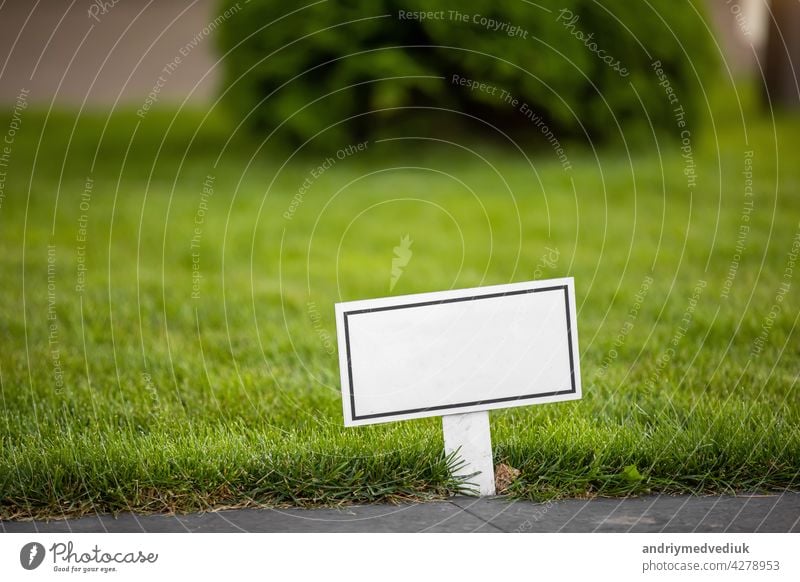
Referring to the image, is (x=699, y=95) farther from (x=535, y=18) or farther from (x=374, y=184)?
(x=374, y=184)

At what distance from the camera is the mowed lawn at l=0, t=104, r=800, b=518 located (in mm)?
2869

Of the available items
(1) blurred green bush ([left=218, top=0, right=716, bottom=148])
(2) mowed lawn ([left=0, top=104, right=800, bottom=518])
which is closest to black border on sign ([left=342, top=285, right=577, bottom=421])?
(2) mowed lawn ([left=0, top=104, right=800, bottom=518])

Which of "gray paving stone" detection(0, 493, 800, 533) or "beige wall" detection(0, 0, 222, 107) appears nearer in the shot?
"gray paving stone" detection(0, 493, 800, 533)

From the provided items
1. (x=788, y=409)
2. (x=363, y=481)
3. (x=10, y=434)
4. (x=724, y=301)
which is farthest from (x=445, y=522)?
(x=724, y=301)

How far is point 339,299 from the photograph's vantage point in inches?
196

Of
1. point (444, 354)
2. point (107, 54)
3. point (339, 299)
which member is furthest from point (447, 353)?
point (107, 54)

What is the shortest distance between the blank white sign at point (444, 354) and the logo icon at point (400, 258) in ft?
7.88

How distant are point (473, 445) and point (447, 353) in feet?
0.98

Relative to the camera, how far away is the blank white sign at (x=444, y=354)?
2.72 metres

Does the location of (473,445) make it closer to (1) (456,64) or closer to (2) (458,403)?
(2) (458,403)

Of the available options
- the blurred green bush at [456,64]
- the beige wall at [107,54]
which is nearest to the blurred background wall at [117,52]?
the beige wall at [107,54]
